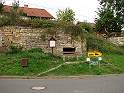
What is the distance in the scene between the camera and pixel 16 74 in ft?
69.3

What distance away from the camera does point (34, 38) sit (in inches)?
1129

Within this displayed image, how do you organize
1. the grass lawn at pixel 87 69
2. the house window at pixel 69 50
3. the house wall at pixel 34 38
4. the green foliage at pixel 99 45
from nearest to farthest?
the grass lawn at pixel 87 69 → the house wall at pixel 34 38 → the house window at pixel 69 50 → the green foliage at pixel 99 45

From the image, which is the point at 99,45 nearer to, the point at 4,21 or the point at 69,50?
the point at 69,50

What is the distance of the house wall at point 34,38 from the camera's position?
92.5 feet

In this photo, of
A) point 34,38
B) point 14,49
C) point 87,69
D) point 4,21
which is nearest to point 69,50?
point 34,38

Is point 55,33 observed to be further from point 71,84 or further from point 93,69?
point 71,84

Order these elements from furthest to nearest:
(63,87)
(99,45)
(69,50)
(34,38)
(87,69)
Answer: (99,45) → (69,50) → (34,38) → (87,69) → (63,87)

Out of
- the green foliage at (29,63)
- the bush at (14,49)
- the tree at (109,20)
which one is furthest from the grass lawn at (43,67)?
the tree at (109,20)

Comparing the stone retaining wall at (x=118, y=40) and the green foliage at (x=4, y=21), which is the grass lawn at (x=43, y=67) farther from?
the stone retaining wall at (x=118, y=40)

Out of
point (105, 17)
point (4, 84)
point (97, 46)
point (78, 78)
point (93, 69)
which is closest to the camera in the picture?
point (4, 84)

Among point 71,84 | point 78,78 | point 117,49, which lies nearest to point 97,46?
point 117,49

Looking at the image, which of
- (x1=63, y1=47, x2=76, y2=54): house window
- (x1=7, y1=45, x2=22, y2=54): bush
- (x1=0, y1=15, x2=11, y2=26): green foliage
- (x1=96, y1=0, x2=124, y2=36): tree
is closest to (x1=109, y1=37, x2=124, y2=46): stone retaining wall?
(x1=96, y1=0, x2=124, y2=36): tree

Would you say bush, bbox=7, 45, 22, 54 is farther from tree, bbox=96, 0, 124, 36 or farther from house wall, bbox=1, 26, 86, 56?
tree, bbox=96, 0, 124, 36

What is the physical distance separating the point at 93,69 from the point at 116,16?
26.5 m
